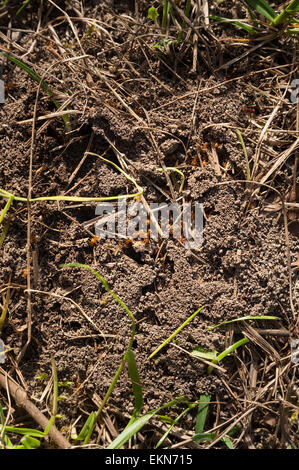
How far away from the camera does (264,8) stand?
165cm

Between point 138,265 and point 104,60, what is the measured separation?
Result: 89cm

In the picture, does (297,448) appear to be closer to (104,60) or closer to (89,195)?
(89,195)

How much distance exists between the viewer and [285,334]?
1.49m

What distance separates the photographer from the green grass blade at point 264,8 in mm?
1646

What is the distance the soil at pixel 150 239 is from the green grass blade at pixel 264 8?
104mm

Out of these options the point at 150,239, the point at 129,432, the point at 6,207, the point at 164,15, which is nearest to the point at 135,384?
the point at 129,432

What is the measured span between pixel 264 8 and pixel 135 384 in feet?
5.09

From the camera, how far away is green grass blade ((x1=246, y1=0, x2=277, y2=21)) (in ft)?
5.40

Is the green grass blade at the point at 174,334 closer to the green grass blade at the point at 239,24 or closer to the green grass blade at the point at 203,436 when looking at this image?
the green grass blade at the point at 203,436

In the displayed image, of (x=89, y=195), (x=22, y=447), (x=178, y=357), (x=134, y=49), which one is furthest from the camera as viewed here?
(x=134, y=49)

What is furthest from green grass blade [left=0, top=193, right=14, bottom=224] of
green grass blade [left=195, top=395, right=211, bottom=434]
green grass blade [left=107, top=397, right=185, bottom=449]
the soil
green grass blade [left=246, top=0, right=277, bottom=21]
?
green grass blade [left=246, top=0, right=277, bottom=21]

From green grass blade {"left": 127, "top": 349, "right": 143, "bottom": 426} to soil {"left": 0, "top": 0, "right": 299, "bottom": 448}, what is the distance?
67 mm

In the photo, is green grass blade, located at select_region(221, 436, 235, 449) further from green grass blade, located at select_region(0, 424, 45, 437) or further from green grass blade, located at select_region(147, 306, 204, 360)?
green grass blade, located at select_region(0, 424, 45, 437)

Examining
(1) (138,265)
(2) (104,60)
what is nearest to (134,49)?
(2) (104,60)
